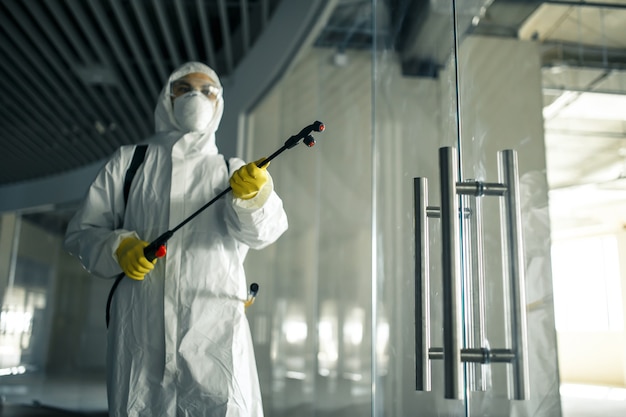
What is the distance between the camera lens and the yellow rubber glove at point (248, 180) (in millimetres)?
1427

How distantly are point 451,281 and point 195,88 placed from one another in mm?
1176

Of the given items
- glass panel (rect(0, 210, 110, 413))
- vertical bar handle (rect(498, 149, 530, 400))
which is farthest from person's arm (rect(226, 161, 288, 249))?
glass panel (rect(0, 210, 110, 413))

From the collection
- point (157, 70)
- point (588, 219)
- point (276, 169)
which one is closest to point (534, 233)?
point (588, 219)

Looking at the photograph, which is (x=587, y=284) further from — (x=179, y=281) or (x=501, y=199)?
(x=179, y=281)

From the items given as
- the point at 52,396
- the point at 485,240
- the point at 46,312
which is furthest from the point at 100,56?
the point at 46,312

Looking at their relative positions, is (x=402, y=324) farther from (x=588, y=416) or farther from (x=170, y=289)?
(x=588, y=416)

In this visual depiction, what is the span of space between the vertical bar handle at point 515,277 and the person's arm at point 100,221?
101 cm

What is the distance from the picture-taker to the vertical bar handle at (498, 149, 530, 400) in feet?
2.84

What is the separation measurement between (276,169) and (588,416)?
3.48 metres

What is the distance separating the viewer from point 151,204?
1653 millimetres

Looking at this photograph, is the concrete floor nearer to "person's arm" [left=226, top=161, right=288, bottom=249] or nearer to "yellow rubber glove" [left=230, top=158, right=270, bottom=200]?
"person's arm" [left=226, top=161, right=288, bottom=249]

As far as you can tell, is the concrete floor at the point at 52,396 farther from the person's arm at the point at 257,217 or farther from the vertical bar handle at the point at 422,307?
the vertical bar handle at the point at 422,307

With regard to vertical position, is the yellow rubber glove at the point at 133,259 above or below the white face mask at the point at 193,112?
below

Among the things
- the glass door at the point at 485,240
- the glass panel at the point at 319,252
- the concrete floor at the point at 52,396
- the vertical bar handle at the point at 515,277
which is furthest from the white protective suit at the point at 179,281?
the concrete floor at the point at 52,396
